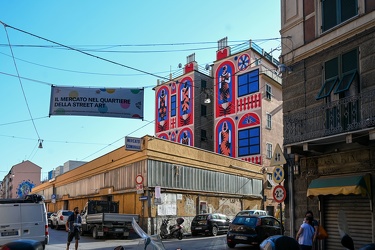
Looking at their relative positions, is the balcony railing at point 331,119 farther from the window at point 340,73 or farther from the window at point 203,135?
the window at point 203,135

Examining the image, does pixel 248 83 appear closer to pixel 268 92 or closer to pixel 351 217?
pixel 268 92

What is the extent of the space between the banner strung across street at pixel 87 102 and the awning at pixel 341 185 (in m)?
7.19

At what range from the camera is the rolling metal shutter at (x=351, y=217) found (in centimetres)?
1209

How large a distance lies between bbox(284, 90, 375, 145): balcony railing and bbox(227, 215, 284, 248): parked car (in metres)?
4.76

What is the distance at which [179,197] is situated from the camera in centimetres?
2742

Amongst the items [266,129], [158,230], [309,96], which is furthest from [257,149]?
[309,96]

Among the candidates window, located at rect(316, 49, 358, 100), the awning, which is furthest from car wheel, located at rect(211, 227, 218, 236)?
window, located at rect(316, 49, 358, 100)

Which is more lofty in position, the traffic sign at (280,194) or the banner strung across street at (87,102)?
the banner strung across street at (87,102)

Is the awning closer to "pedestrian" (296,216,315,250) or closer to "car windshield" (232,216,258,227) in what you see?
"pedestrian" (296,216,315,250)

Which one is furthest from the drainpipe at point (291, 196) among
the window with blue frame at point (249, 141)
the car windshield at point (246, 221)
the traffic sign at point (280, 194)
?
the window with blue frame at point (249, 141)

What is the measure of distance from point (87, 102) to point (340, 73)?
28.6ft

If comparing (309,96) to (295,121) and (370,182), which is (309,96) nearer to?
(295,121)

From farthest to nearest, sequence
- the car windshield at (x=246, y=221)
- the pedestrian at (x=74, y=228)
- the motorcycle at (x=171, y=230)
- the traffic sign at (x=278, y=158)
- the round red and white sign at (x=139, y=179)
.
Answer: the round red and white sign at (x=139, y=179) < the motorcycle at (x=171, y=230) < the car windshield at (x=246, y=221) < the pedestrian at (x=74, y=228) < the traffic sign at (x=278, y=158)

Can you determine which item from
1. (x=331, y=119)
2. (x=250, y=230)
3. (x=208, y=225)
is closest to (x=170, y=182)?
(x=208, y=225)
